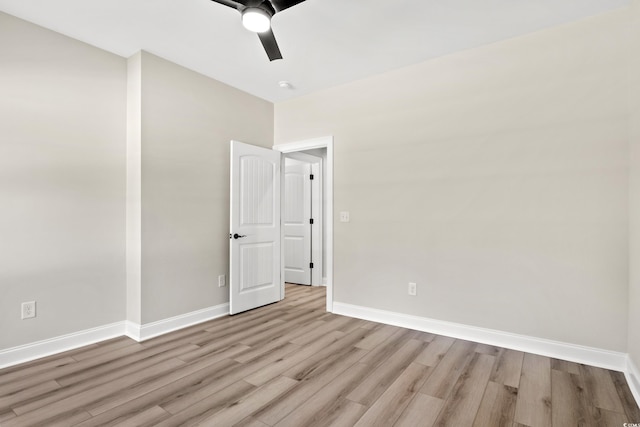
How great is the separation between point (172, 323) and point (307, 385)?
172 cm

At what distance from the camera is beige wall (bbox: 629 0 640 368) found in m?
2.08

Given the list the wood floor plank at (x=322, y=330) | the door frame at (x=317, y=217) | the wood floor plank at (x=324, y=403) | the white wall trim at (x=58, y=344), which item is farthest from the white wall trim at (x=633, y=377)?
the white wall trim at (x=58, y=344)

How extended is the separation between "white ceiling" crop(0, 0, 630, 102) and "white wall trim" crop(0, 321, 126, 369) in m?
2.53

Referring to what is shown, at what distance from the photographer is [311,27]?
8.52 ft

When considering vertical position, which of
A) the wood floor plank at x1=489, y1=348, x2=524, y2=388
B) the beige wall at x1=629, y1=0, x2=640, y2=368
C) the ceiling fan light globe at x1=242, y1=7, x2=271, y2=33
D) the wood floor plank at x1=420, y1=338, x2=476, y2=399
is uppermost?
the ceiling fan light globe at x1=242, y1=7, x2=271, y2=33

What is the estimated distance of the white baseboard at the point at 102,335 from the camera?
244 cm

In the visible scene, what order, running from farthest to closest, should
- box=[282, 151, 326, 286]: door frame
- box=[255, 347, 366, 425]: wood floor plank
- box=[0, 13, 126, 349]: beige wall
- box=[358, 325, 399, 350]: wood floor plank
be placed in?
box=[282, 151, 326, 286]: door frame < box=[358, 325, 399, 350]: wood floor plank < box=[0, 13, 126, 349]: beige wall < box=[255, 347, 366, 425]: wood floor plank

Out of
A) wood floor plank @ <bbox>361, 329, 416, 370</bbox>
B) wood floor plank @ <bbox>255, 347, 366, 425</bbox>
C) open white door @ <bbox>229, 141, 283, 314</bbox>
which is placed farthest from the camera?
open white door @ <bbox>229, 141, 283, 314</bbox>

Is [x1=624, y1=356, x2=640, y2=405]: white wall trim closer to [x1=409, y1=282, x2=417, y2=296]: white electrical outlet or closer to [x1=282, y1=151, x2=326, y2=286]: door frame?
[x1=409, y1=282, x2=417, y2=296]: white electrical outlet

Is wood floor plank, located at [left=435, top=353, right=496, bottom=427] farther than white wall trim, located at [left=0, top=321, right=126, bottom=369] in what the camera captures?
No

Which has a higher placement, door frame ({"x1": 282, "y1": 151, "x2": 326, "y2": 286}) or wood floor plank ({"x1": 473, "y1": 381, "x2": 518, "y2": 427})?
door frame ({"x1": 282, "y1": 151, "x2": 326, "y2": 286})

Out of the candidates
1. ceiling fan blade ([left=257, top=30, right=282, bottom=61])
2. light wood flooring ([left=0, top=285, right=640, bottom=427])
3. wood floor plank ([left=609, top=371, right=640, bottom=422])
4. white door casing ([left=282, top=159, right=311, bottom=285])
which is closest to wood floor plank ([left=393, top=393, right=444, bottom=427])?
light wood flooring ([left=0, top=285, right=640, bottom=427])

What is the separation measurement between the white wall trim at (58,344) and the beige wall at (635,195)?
4005 mm

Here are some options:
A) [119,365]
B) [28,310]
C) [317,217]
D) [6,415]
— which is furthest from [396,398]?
[317,217]
